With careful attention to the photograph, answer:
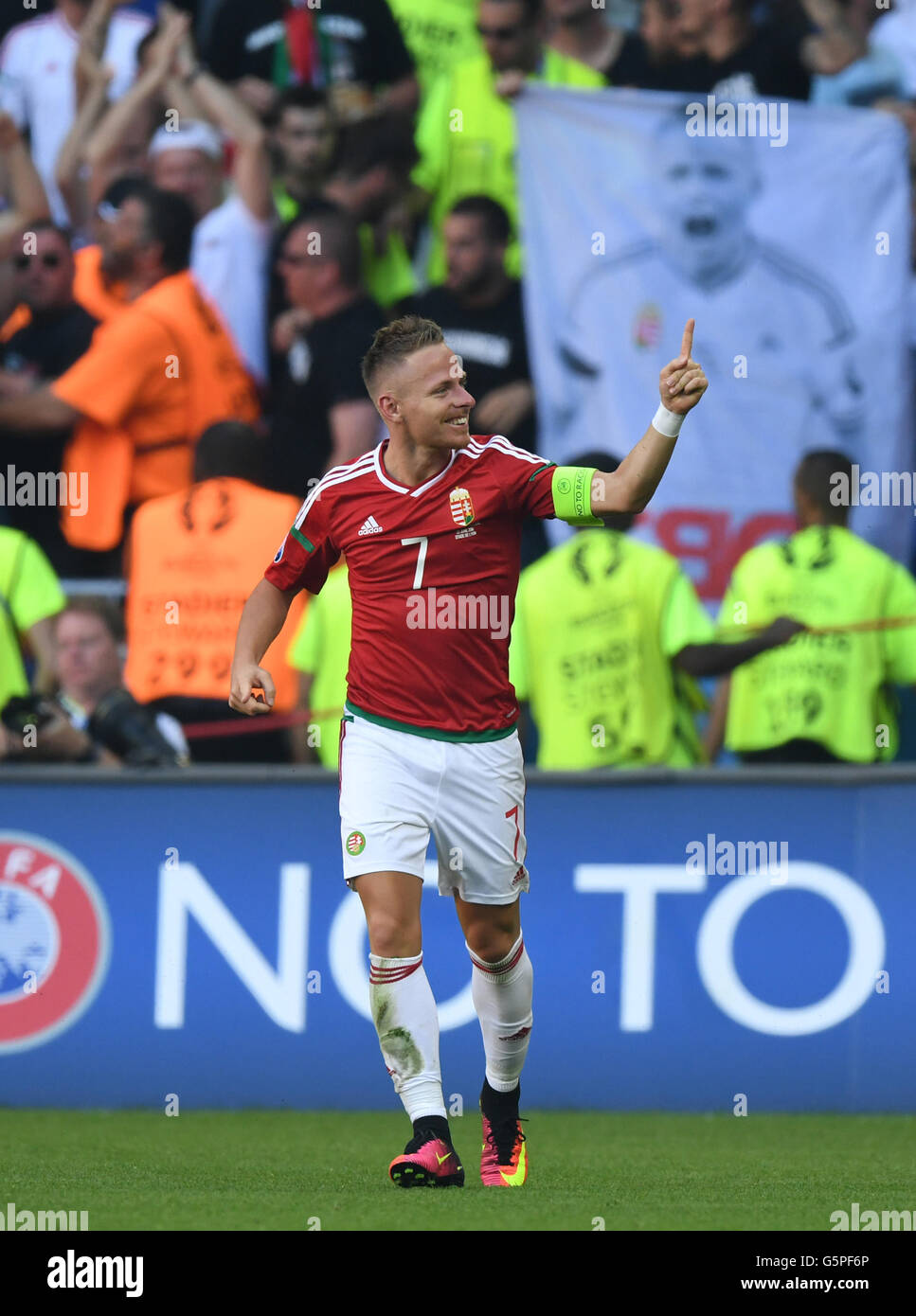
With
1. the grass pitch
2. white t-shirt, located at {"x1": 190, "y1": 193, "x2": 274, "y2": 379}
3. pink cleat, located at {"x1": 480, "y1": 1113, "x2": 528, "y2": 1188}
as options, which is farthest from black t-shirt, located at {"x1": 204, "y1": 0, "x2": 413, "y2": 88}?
pink cleat, located at {"x1": 480, "y1": 1113, "x2": 528, "y2": 1188}

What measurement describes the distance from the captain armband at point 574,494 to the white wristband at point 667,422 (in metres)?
0.31

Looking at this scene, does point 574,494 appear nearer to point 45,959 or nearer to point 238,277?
point 45,959

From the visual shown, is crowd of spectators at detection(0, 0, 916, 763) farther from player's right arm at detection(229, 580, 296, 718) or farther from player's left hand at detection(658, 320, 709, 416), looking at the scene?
player's left hand at detection(658, 320, 709, 416)

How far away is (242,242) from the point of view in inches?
425

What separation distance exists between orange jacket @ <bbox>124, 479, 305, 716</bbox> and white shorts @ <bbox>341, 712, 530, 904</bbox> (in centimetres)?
359

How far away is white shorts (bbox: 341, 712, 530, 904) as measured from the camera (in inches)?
225

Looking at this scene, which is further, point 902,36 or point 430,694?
point 902,36

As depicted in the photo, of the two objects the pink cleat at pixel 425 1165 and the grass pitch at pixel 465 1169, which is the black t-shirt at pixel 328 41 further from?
the pink cleat at pixel 425 1165

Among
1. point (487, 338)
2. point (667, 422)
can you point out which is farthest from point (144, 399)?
point (667, 422)

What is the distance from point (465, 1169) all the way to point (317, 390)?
503cm

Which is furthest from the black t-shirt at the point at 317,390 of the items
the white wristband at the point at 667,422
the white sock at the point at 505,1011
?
the white wristband at the point at 667,422

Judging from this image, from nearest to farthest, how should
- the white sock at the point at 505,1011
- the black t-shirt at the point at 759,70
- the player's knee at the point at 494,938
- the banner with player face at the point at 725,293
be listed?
the player's knee at the point at 494,938
the white sock at the point at 505,1011
the banner with player face at the point at 725,293
the black t-shirt at the point at 759,70

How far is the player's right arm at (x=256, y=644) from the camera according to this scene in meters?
5.82
